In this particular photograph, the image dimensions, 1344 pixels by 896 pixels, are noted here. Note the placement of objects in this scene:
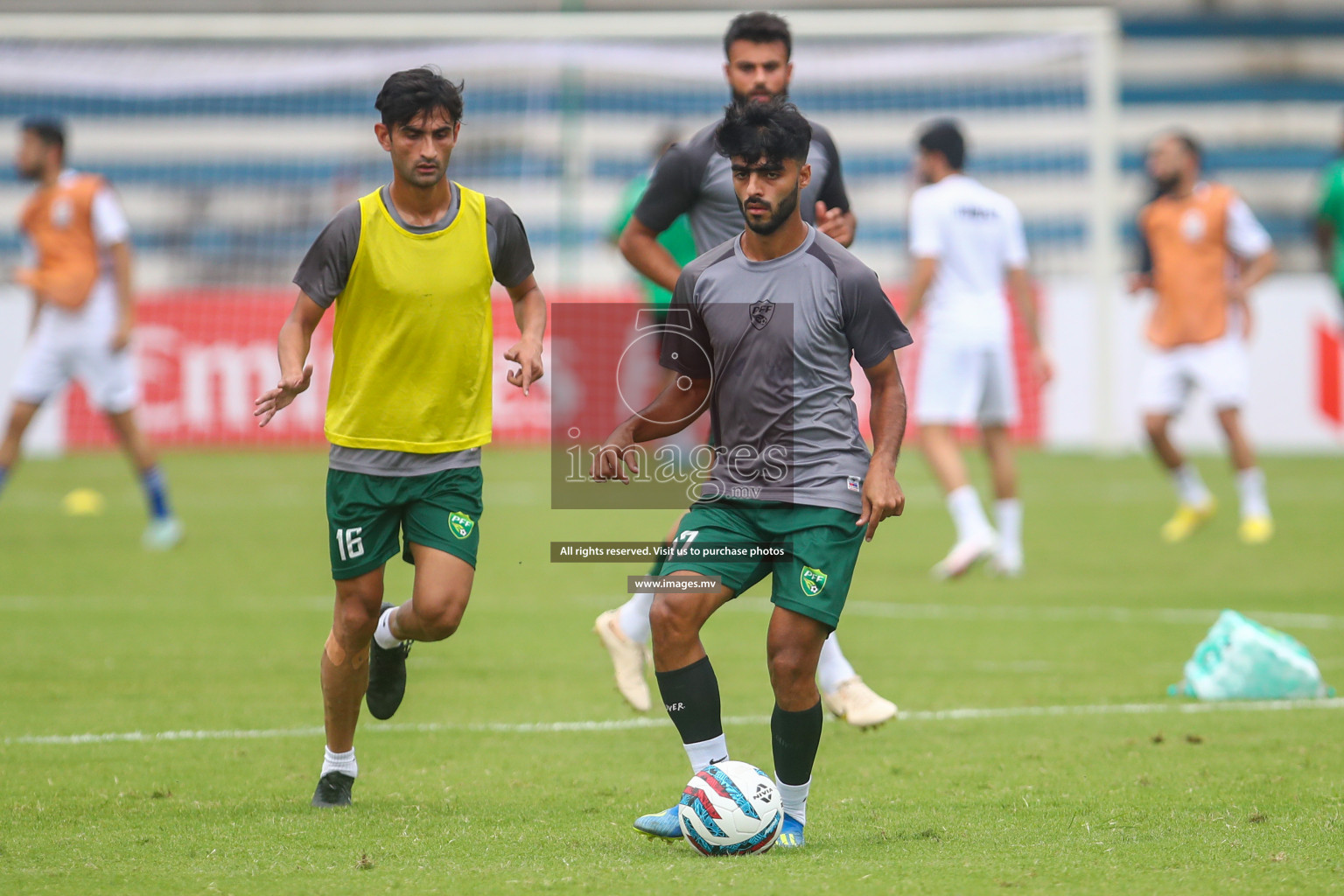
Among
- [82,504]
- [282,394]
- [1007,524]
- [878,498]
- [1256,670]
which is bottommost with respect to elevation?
[82,504]

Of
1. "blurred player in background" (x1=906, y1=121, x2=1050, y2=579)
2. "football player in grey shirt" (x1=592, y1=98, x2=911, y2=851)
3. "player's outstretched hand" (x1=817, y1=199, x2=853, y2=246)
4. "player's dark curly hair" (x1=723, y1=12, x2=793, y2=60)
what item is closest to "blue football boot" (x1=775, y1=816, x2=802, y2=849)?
"football player in grey shirt" (x1=592, y1=98, x2=911, y2=851)

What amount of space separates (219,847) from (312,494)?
34.5 feet

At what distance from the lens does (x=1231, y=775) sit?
5.30 meters

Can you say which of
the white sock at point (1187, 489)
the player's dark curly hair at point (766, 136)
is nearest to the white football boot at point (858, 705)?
the player's dark curly hair at point (766, 136)

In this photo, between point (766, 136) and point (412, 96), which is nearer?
point (766, 136)

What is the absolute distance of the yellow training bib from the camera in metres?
5.07

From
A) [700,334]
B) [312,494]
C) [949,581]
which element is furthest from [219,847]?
[312,494]

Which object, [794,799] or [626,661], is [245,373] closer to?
[626,661]

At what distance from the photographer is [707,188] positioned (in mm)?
6242

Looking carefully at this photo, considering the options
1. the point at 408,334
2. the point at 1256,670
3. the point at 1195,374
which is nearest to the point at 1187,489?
the point at 1195,374

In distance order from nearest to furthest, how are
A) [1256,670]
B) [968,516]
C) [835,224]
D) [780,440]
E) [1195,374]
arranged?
[780,440] < [835,224] < [1256,670] < [968,516] < [1195,374]

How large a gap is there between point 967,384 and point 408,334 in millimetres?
5869

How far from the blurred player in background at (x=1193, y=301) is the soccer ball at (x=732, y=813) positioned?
8100mm

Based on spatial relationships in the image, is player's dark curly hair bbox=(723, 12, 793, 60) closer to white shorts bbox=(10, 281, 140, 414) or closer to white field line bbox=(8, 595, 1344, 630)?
white field line bbox=(8, 595, 1344, 630)
